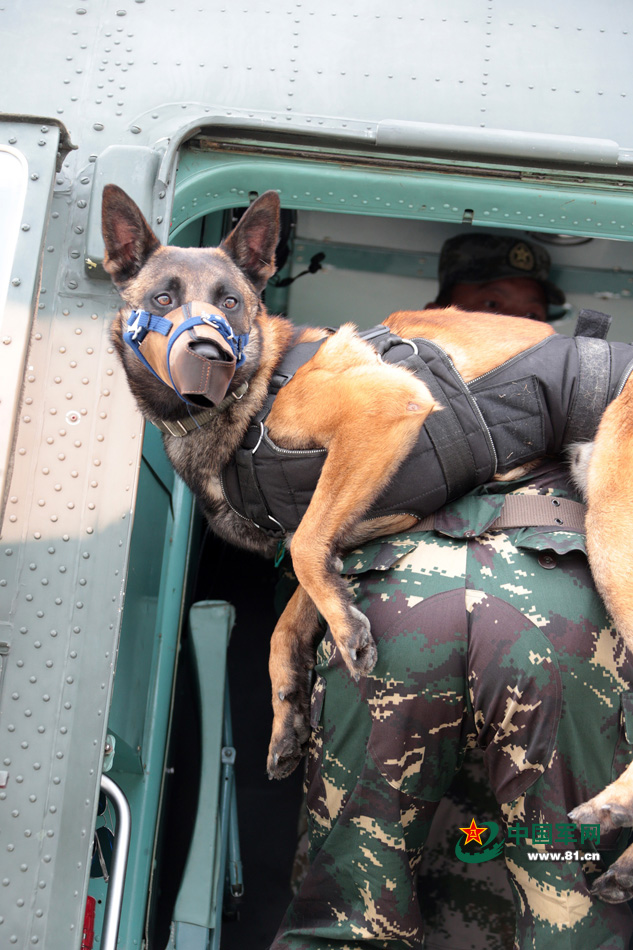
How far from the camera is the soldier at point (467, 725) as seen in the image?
7.56ft

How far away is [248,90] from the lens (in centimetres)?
317

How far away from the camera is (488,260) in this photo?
4609 millimetres

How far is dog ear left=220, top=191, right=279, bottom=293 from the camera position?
2736mm

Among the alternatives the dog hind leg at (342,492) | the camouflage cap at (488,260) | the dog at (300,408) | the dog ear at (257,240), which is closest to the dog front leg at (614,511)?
the dog at (300,408)

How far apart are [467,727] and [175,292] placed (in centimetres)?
172

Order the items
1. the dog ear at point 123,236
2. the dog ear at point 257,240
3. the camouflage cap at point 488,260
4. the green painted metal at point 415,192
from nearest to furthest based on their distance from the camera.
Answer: the dog ear at point 123,236 → the dog ear at point 257,240 → the green painted metal at point 415,192 → the camouflage cap at point 488,260

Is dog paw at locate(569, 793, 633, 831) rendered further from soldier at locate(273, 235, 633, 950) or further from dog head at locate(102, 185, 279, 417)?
dog head at locate(102, 185, 279, 417)

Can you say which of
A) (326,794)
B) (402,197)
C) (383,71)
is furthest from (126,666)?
(383,71)

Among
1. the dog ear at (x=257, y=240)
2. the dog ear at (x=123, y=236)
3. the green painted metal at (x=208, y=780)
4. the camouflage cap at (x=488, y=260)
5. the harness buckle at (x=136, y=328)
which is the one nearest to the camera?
the harness buckle at (x=136, y=328)

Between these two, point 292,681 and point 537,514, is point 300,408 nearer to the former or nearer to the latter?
point 537,514

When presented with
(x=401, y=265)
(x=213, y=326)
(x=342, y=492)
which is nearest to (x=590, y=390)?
(x=342, y=492)

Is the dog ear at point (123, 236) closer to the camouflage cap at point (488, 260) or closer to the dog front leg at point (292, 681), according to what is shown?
the dog front leg at point (292, 681)

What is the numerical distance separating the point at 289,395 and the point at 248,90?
146 centimetres

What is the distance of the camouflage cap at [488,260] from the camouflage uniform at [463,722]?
2447 millimetres
